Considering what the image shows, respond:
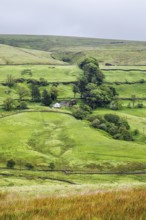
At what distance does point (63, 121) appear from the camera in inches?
6870

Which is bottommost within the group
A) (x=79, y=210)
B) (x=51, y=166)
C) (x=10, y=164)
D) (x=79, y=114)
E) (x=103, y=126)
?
(x=51, y=166)

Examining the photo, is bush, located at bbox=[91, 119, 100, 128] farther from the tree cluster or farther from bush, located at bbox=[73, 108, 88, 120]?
bush, located at bbox=[73, 108, 88, 120]

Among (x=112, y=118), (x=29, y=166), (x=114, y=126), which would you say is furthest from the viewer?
(x=112, y=118)

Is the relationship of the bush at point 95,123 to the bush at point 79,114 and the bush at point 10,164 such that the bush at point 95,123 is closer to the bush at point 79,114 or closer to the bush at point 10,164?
the bush at point 79,114

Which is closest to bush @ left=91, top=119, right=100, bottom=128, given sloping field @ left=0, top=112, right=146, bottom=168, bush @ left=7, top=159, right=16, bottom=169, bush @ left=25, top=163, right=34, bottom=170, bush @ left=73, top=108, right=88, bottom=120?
sloping field @ left=0, top=112, right=146, bottom=168

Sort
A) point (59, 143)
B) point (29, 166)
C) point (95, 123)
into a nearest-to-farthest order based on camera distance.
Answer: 1. point (29, 166)
2. point (59, 143)
3. point (95, 123)

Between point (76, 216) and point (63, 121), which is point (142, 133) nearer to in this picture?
point (63, 121)

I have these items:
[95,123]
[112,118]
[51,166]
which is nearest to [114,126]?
[95,123]

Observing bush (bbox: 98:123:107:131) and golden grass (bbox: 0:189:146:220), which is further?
bush (bbox: 98:123:107:131)

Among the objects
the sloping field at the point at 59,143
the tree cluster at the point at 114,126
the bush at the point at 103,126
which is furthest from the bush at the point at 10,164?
the bush at the point at 103,126

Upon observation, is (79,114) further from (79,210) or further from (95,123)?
(79,210)

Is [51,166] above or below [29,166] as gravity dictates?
below

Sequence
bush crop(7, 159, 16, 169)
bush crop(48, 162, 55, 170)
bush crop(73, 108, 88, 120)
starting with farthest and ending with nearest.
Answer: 1. bush crop(73, 108, 88, 120)
2. bush crop(48, 162, 55, 170)
3. bush crop(7, 159, 16, 169)

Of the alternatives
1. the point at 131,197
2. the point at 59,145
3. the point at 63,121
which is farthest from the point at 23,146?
the point at 131,197
